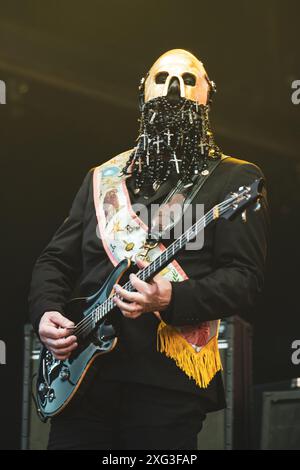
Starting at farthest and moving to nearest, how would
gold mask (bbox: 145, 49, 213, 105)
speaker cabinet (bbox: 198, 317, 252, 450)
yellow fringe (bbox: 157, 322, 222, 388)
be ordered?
speaker cabinet (bbox: 198, 317, 252, 450), gold mask (bbox: 145, 49, 213, 105), yellow fringe (bbox: 157, 322, 222, 388)

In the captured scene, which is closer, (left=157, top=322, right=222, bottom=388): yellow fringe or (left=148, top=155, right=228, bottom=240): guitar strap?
(left=157, top=322, right=222, bottom=388): yellow fringe

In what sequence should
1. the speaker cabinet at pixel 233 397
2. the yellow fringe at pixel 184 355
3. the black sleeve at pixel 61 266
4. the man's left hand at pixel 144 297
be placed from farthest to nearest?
the speaker cabinet at pixel 233 397 → the black sleeve at pixel 61 266 → the yellow fringe at pixel 184 355 → the man's left hand at pixel 144 297

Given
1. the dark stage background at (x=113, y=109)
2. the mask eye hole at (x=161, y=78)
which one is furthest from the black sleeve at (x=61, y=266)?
the dark stage background at (x=113, y=109)

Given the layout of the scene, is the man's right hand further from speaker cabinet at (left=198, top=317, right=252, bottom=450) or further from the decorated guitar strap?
speaker cabinet at (left=198, top=317, right=252, bottom=450)

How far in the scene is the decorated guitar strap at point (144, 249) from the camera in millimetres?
2232

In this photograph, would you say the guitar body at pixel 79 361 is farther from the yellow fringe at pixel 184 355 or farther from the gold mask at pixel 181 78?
the gold mask at pixel 181 78

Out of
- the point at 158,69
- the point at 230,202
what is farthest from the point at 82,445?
the point at 158,69

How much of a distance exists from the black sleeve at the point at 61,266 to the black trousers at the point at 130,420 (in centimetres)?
34

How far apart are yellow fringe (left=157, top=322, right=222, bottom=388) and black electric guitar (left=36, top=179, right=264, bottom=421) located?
0.14 m

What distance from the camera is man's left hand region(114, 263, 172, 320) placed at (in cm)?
210

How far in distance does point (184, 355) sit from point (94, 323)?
0.29m

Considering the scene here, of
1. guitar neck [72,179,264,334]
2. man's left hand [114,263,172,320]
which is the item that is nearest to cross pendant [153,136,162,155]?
guitar neck [72,179,264,334]

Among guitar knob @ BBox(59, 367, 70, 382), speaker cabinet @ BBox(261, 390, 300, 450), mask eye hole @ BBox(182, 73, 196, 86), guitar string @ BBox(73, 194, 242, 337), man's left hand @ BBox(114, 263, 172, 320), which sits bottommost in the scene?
speaker cabinet @ BBox(261, 390, 300, 450)

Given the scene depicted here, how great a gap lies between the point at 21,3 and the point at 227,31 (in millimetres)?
1095
